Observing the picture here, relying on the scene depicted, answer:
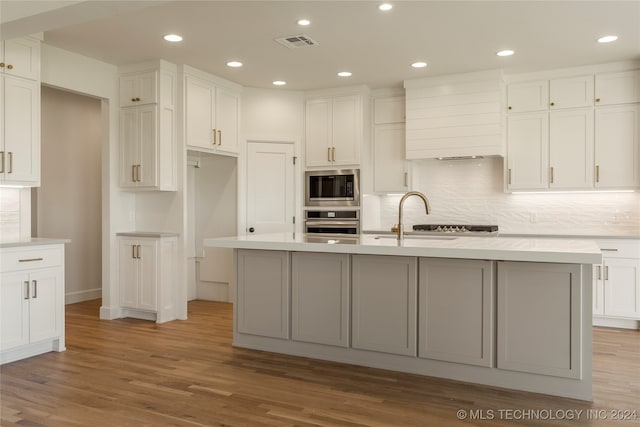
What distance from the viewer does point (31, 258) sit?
3834mm

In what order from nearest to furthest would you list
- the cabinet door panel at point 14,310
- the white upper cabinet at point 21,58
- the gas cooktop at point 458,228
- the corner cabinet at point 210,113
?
the cabinet door panel at point 14,310, the white upper cabinet at point 21,58, the corner cabinet at point 210,113, the gas cooktop at point 458,228

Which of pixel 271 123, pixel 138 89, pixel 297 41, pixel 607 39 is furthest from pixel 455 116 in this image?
pixel 138 89

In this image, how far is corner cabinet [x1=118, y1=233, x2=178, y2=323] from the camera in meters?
5.12

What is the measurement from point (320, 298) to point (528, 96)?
3.54 m

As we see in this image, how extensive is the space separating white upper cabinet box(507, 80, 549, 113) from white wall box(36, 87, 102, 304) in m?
5.24

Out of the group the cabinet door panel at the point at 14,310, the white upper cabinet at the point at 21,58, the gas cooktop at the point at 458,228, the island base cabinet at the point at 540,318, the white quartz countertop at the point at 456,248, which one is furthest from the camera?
the gas cooktop at the point at 458,228

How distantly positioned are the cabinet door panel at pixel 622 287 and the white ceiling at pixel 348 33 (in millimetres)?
2096

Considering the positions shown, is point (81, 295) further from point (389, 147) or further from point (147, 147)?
point (389, 147)

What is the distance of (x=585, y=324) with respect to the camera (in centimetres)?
292

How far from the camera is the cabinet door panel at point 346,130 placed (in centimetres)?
607

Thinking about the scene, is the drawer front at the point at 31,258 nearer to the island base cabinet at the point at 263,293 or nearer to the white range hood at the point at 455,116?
the island base cabinet at the point at 263,293

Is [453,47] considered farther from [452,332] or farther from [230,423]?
[230,423]

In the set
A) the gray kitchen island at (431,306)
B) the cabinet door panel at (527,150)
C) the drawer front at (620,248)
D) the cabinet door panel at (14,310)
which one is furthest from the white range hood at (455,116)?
the cabinet door panel at (14,310)

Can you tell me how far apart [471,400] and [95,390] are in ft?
7.78
